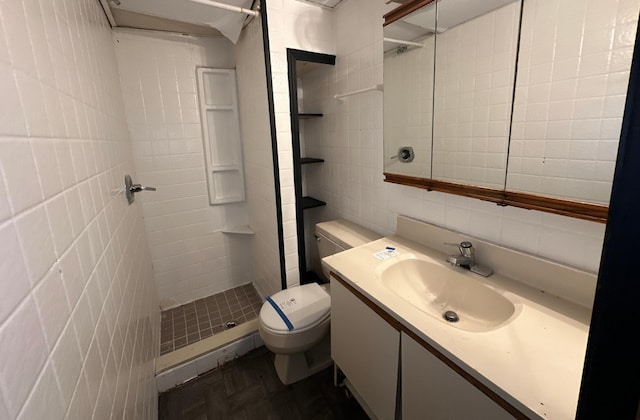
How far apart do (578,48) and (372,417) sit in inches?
63.3

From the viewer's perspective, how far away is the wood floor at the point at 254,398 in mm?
1435

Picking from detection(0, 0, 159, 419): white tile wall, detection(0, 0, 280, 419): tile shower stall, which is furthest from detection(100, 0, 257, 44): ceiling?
detection(0, 0, 159, 419): white tile wall

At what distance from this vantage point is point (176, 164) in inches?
86.0

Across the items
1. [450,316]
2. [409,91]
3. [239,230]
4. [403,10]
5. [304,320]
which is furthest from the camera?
[239,230]

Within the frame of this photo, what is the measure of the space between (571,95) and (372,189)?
0.99 m

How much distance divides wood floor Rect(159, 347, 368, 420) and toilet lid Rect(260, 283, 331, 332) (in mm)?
421

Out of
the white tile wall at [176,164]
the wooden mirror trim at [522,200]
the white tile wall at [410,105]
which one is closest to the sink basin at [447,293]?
the wooden mirror trim at [522,200]

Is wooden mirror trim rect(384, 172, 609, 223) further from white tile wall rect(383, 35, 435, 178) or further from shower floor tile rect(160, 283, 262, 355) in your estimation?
shower floor tile rect(160, 283, 262, 355)

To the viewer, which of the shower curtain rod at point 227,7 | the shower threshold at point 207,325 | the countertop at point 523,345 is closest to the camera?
the countertop at point 523,345

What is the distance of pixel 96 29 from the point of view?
130 cm

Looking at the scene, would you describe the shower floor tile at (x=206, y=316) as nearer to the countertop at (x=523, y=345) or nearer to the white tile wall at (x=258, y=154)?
the white tile wall at (x=258, y=154)

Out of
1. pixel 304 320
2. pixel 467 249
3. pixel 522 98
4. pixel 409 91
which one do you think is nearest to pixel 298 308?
pixel 304 320

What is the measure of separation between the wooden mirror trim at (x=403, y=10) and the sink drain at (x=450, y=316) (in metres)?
1.29

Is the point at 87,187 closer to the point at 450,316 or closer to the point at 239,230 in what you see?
the point at 450,316
